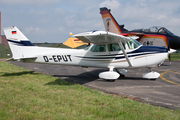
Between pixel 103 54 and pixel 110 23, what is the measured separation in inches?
452

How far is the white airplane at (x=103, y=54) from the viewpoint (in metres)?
7.89

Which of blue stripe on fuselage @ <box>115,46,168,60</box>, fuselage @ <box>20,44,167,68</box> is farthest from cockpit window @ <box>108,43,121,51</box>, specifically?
blue stripe on fuselage @ <box>115,46,168,60</box>

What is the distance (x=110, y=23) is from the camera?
19.0m

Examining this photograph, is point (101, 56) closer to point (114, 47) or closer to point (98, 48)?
point (98, 48)

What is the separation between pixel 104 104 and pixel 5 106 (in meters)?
2.60

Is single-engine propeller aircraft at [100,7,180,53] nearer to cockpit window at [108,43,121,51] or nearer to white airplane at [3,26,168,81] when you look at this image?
white airplane at [3,26,168,81]

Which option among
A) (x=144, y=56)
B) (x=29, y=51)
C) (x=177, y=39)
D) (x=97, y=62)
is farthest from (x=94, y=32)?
(x=177, y=39)

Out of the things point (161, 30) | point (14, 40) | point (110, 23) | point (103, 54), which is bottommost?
point (103, 54)

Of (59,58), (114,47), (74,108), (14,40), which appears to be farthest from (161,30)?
(74,108)

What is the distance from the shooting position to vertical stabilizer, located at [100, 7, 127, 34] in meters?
18.2

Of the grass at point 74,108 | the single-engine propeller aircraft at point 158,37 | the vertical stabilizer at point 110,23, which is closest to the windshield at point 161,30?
the single-engine propeller aircraft at point 158,37

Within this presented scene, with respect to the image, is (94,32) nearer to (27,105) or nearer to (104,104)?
(104,104)

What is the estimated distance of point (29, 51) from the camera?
9281 mm

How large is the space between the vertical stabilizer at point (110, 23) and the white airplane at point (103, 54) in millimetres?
9755
